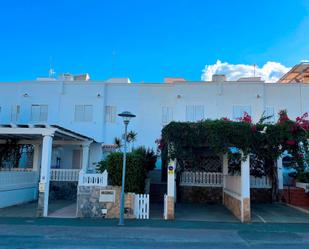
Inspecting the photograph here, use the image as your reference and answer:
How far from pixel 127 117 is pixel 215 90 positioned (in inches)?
547

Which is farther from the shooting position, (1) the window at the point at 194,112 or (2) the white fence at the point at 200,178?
(1) the window at the point at 194,112

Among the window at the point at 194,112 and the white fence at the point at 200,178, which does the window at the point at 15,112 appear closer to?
the window at the point at 194,112

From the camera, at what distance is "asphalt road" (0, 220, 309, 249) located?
8.39 meters

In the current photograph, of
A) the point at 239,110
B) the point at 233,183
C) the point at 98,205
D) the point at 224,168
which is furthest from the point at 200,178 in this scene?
the point at 98,205

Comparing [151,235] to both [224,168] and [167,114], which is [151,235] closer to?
[224,168]

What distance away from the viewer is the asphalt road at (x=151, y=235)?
8.39 meters

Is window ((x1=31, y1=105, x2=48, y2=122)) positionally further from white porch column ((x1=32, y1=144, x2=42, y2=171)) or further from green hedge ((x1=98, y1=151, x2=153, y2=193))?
green hedge ((x1=98, y1=151, x2=153, y2=193))

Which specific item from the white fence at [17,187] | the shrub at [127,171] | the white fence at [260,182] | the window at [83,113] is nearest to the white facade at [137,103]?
the window at [83,113]

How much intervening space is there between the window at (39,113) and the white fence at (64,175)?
6.69 m

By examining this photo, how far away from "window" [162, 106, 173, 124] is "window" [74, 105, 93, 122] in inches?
235

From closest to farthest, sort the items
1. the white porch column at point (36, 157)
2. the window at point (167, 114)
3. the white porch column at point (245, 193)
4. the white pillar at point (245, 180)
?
the white porch column at point (245, 193)
the white pillar at point (245, 180)
the white porch column at point (36, 157)
the window at point (167, 114)

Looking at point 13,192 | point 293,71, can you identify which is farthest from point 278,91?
point 13,192

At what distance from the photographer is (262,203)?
1844 cm

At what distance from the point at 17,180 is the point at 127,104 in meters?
11.0
